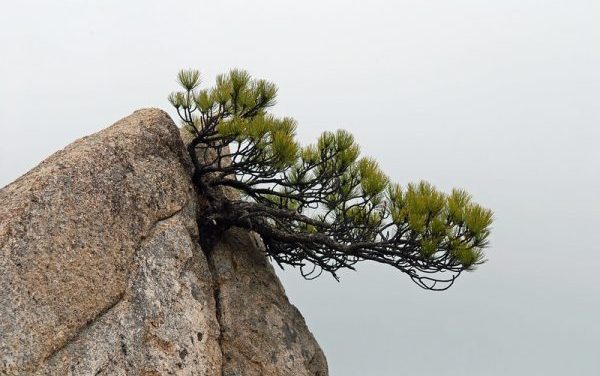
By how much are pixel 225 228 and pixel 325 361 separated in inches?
100

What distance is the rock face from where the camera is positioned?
8234 mm

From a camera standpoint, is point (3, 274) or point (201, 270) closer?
point (3, 274)

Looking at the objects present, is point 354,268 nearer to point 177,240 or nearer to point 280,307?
point 280,307

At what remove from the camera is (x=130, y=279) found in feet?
30.4

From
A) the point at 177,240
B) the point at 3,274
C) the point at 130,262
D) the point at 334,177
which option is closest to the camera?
the point at 3,274

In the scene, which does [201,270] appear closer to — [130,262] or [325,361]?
[130,262]

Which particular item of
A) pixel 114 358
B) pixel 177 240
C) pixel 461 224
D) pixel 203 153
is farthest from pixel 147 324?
pixel 461 224

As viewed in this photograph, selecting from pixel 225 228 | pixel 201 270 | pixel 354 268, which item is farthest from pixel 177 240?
pixel 354 268

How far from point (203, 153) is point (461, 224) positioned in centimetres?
397

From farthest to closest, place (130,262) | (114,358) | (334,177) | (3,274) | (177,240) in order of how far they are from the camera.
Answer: (334,177) → (177,240) → (130,262) → (114,358) → (3,274)

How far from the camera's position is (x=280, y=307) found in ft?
37.0

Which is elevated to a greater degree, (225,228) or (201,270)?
(225,228)

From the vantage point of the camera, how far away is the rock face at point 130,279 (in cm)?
823

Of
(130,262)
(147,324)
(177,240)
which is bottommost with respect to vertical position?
(147,324)
